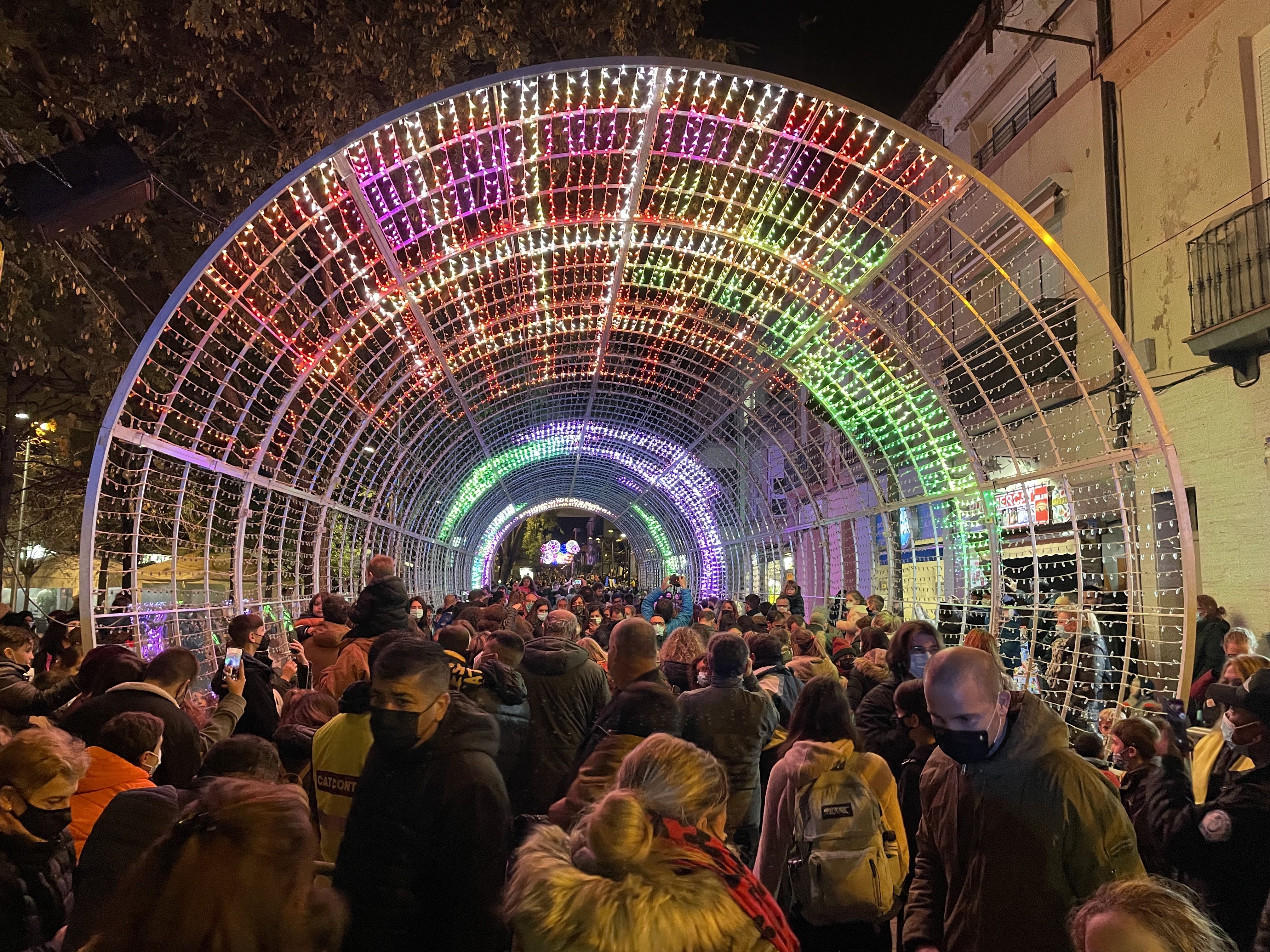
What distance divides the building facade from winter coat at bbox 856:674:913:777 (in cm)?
525

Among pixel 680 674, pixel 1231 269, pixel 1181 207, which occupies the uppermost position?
pixel 1181 207

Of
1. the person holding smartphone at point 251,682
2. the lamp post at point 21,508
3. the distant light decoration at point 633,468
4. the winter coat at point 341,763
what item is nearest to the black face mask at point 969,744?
the winter coat at point 341,763

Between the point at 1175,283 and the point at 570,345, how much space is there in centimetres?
1054

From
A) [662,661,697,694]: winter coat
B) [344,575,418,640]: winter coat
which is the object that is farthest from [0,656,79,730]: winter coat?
[662,661,697,694]: winter coat

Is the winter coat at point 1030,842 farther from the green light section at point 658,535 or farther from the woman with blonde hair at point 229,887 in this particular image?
the green light section at point 658,535

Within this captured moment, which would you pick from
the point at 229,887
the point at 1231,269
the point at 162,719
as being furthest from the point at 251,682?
the point at 1231,269

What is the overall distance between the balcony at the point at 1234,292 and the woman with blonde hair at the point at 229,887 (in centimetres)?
1255

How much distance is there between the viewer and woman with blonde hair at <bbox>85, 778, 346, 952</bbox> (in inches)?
75.8

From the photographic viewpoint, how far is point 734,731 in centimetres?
532

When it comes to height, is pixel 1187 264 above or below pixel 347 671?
above

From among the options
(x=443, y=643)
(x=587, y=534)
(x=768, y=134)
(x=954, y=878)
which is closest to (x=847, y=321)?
(x=768, y=134)

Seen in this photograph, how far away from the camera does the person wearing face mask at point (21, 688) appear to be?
555 centimetres

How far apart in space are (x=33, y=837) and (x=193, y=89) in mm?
11619

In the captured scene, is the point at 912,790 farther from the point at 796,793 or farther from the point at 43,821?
the point at 43,821
